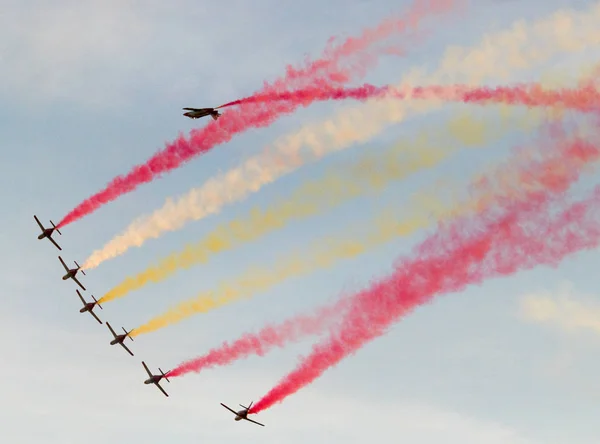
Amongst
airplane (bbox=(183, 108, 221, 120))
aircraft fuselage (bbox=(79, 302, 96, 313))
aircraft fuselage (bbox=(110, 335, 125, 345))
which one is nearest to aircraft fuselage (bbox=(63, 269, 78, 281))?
aircraft fuselage (bbox=(79, 302, 96, 313))

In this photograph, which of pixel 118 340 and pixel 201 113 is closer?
pixel 201 113

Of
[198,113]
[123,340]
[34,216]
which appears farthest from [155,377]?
[198,113]

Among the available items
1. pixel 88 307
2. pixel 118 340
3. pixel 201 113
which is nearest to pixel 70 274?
pixel 88 307

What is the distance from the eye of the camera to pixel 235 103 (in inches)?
2562

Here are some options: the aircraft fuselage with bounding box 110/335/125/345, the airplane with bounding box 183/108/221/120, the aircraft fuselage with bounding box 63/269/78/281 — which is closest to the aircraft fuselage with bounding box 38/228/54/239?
the aircraft fuselage with bounding box 63/269/78/281

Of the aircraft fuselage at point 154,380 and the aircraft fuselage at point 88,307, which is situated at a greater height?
the aircraft fuselage at point 88,307

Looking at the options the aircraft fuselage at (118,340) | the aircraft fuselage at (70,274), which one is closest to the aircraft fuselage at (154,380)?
the aircraft fuselage at (118,340)

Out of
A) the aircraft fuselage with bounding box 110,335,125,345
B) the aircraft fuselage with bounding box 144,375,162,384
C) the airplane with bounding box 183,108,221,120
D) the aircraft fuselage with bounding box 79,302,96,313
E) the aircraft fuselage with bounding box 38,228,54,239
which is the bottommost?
the aircraft fuselage with bounding box 144,375,162,384

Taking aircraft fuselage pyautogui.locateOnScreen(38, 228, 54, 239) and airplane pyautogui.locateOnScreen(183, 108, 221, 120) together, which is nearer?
airplane pyautogui.locateOnScreen(183, 108, 221, 120)

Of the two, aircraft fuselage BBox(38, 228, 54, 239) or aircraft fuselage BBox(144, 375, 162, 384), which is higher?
aircraft fuselage BBox(38, 228, 54, 239)

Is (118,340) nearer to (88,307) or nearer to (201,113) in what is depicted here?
(88,307)

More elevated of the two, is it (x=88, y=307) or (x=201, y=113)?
(x=201, y=113)

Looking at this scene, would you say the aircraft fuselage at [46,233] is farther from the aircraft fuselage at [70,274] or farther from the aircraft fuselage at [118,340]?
the aircraft fuselage at [118,340]

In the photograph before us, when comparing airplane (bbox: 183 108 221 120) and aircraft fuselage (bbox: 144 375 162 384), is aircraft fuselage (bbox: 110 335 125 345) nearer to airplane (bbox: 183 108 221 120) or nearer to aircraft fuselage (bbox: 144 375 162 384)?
aircraft fuselage (bbox: 144 375 162 384)
